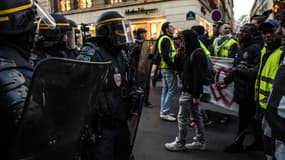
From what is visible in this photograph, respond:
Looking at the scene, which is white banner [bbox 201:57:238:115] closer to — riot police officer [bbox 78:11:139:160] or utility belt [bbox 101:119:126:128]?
riot police officer [bbox 78:11:139:160]

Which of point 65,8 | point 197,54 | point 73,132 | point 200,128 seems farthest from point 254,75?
point 65,8

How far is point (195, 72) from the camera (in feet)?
12.5

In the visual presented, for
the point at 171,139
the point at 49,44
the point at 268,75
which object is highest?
the point at 49,44

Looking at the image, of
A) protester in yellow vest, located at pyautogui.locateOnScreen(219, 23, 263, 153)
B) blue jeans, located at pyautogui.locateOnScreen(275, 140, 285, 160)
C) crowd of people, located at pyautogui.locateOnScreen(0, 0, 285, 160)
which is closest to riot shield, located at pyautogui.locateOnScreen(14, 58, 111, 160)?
crowd of people, located at pyautogui.locateOnScreen(0, 0, 285, 160)

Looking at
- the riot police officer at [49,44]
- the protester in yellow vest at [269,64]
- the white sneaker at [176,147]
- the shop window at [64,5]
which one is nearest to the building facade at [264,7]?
the protester in yellow vest at [269,64]

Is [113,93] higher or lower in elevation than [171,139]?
higher

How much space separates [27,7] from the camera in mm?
1271

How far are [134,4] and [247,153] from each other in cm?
1588

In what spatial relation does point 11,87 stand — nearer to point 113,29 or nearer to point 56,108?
point 56,108

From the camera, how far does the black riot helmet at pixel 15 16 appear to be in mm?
1169

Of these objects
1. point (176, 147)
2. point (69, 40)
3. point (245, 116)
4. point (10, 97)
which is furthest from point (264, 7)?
point (10, 97)

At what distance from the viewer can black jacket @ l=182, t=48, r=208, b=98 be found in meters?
3.79

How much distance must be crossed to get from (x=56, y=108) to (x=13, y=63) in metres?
0.27

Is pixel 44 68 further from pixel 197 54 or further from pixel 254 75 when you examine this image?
pixel 254 75
